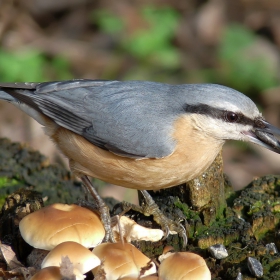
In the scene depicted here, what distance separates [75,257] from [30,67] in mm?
5788

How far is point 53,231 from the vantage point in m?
3.75

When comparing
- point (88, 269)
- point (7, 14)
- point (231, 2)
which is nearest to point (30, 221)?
point (88, 269)

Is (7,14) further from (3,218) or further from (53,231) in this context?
A: (53,231)

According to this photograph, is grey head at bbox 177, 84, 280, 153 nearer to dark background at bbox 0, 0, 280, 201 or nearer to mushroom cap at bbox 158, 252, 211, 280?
mushroom cap at bbox 158, 252, 211, 280

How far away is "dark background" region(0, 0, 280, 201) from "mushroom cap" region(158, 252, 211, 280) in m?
4.63

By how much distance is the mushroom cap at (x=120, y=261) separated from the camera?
11.7 feet

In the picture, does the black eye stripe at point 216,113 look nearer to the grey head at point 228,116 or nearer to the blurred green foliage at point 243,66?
the grey head at point 228,116

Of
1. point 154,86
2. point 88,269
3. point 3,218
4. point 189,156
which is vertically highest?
point 154,86

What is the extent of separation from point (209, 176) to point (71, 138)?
1.15 meters

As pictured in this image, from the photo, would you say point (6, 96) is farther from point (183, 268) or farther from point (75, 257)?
point (183, 268)

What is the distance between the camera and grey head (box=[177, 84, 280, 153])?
13.7 ft

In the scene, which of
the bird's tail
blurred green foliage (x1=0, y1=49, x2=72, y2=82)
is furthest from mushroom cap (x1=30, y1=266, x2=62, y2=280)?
blurred green foliage (x1=0, y1=49, x2=72, y2=82)

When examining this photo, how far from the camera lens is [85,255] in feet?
11.5

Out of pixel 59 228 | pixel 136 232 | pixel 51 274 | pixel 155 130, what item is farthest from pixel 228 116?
pixel 51 274
